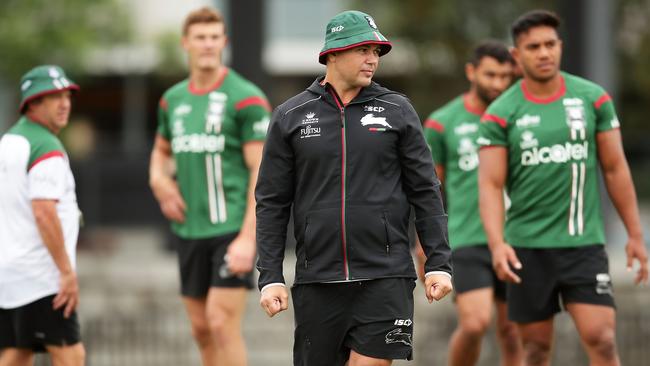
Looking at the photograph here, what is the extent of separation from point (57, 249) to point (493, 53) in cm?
364

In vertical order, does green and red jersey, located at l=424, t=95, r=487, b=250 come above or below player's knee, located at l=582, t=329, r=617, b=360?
above

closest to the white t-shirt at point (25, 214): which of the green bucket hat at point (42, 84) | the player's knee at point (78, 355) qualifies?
the green bucket hat at point (42, 84)

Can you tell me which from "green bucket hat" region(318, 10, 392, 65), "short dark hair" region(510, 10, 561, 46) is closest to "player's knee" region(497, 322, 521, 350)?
"short dark hair" region(510, 10, 561, 46)

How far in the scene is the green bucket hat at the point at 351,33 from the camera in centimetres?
623

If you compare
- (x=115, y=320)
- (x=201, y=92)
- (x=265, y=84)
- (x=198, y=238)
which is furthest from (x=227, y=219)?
(x=265, y=84)

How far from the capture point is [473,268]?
918 centimetres

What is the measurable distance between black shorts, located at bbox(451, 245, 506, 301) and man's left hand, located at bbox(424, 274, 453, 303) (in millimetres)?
2930

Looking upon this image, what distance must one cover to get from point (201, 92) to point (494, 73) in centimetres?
225

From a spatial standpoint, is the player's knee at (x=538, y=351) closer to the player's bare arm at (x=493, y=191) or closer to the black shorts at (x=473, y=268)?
the player's bare arm at (x=493, y=191)

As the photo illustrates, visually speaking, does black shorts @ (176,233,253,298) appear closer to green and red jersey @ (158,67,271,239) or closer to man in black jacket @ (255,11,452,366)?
green and red jersey @ (158,67,271,239)

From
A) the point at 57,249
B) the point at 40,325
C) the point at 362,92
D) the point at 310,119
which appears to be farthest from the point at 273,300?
the point at 40,325

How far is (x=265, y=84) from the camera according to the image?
17109 millimetres

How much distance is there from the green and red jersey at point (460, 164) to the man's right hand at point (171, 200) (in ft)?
6.75

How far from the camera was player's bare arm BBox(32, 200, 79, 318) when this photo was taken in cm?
758
